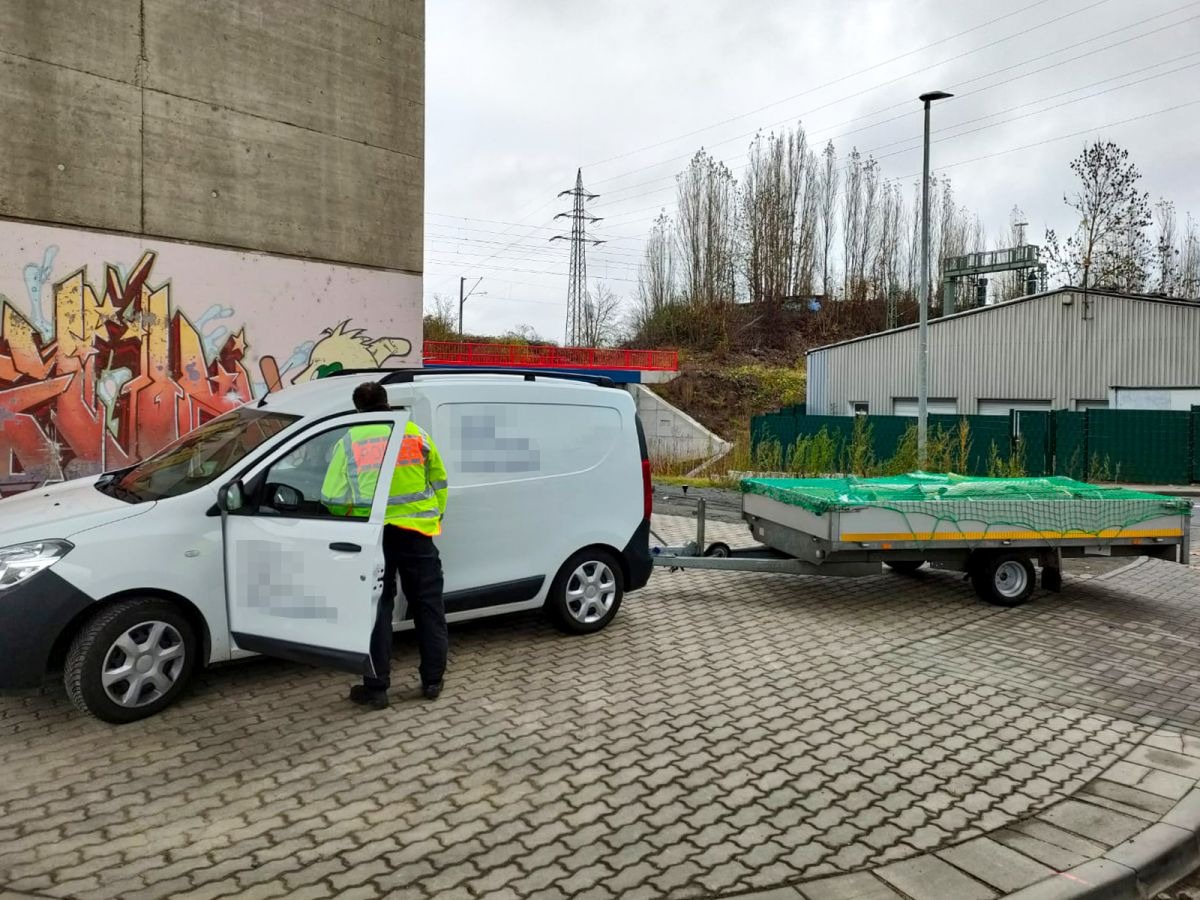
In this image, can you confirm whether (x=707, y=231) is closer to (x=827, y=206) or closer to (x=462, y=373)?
(x=827, y=206)

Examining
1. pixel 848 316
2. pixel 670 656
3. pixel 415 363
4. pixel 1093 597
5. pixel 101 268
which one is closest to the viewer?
pixel 670 656

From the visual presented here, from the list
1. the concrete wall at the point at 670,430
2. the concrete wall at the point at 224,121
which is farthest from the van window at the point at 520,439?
the concrete wall at the point at 670,430

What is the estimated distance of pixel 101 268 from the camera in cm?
930

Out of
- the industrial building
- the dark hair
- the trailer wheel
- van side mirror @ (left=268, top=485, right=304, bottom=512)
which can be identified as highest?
the industrial building

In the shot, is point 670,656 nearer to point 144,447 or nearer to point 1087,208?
point 144,447

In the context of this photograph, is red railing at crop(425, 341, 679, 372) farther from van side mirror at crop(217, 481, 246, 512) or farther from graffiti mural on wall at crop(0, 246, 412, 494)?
van side mirror at crop(217, 481, 246, 512)

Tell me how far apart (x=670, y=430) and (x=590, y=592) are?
2785cm

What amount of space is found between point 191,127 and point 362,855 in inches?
360

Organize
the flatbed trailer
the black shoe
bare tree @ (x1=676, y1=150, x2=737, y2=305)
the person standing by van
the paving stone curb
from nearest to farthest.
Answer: the paving stone curb < the person standing by van < the black shoe < the flatbed trailer < bare tree @ (x1=676, y1=150, x2=737, y2=305)

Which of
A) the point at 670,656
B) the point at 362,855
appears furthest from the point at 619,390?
the point at 362,855

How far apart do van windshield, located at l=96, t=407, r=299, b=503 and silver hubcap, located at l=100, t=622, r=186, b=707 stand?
0.72 m

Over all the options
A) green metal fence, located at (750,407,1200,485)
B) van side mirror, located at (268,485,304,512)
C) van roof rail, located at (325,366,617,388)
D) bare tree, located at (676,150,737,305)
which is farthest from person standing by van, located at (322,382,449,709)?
Result: bare tree, located at (676,150,737,305)

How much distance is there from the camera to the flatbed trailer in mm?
6828

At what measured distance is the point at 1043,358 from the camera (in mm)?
27328
